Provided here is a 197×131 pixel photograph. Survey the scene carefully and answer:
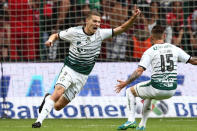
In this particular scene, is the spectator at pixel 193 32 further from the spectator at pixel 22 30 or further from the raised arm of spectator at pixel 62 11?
the spectator at pixel 22 30

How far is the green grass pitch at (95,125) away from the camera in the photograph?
11.7 meters

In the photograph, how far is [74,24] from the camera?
56.4 feet

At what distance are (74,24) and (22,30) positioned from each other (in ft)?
4.88

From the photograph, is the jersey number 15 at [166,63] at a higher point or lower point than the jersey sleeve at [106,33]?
lower

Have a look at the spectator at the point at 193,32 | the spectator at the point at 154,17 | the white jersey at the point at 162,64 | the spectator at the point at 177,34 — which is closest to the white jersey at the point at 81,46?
the white jersey at the point at 162,64

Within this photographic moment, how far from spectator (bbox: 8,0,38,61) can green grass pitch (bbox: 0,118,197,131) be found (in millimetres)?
2974

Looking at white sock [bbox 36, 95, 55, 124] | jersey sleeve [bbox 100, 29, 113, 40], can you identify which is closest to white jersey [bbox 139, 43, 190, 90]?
jersey sleeve [bbox 100, 29, 113, 40]

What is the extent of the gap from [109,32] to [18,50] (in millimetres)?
5718

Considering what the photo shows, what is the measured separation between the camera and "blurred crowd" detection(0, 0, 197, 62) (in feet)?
56.3

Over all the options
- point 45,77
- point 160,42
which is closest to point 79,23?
point 45,77

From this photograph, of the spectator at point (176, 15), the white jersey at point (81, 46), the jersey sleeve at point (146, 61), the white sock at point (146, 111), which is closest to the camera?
the jersey sleeve at point (146, 61)

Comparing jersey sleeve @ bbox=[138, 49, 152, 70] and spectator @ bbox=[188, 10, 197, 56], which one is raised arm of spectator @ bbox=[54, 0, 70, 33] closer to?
spectator @ bbox=[188, 10, 197, 56]

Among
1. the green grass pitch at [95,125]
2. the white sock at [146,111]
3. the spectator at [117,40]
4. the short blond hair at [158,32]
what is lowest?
the green grass pitch at [95,125]

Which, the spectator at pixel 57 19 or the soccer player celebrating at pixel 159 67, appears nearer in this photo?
the soccer player celebrating at pixel 159 67
